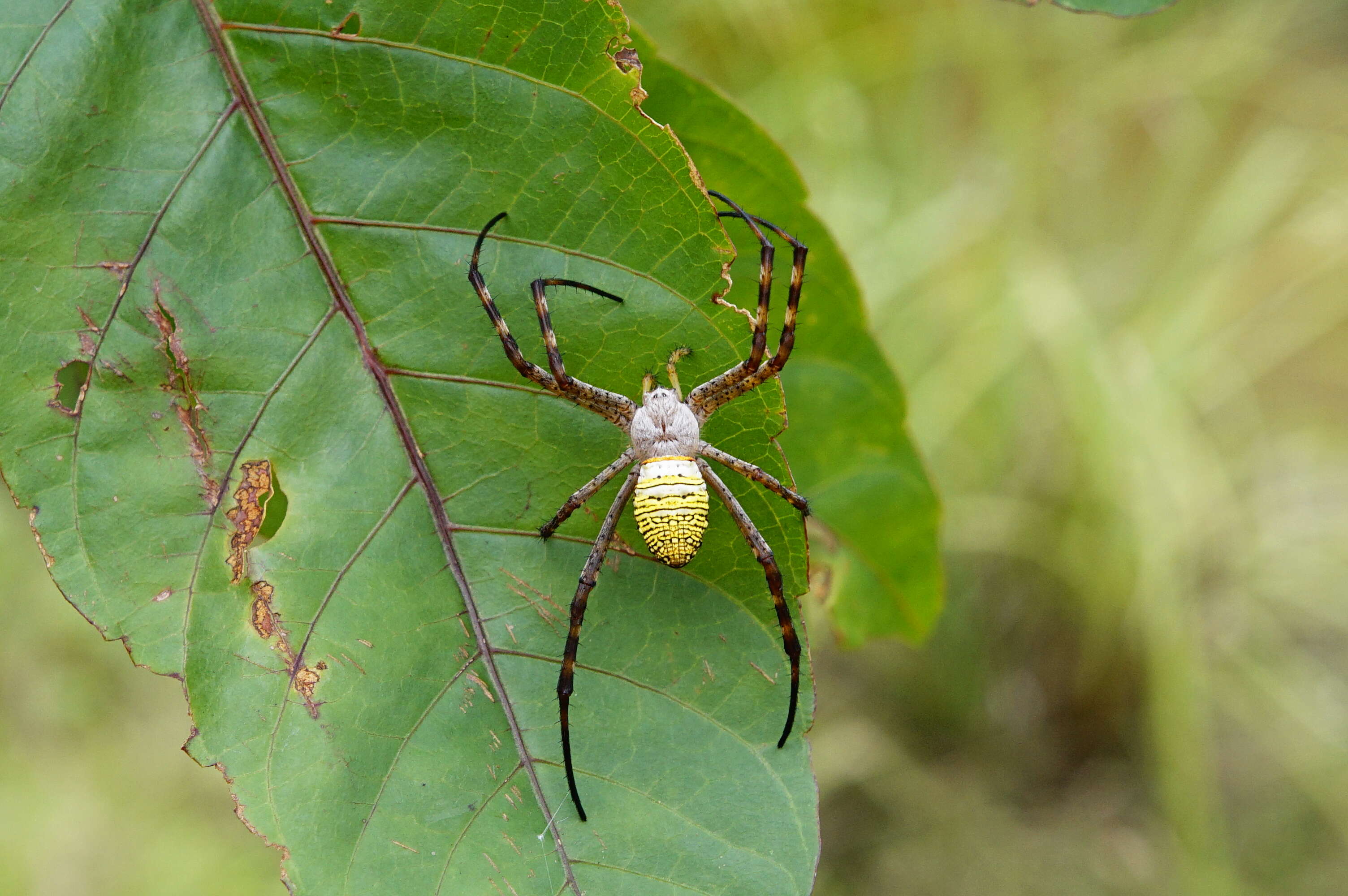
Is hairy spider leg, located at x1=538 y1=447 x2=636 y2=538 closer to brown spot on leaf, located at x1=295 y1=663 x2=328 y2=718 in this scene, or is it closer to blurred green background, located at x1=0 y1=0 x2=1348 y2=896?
brown spot on leaf, located at x1=295 y1=663 x2=328 y2=718

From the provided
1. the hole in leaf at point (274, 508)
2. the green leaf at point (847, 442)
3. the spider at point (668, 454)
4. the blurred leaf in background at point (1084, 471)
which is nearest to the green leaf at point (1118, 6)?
the green leaf at point (847, 442)

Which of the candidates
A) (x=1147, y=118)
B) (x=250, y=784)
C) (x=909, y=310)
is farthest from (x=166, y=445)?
(x=1147, y=118)

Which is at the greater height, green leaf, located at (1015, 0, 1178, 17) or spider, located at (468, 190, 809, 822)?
green leaf, located at (1015, 0, 1178, 17)

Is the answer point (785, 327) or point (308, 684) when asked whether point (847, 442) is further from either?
point (308, 684)

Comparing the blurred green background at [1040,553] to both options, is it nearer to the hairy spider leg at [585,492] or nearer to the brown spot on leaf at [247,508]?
the hairy spider leg at [585,492]

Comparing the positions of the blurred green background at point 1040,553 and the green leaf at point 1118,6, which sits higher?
the green leaf at point 1118,6

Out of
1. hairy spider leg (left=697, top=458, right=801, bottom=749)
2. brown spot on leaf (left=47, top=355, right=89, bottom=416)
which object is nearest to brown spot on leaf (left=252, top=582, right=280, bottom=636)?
brown spot on leaf (left=47, top=355, right=89, bottom=416)

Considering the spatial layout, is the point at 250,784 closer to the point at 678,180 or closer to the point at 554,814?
the point at 554,814
